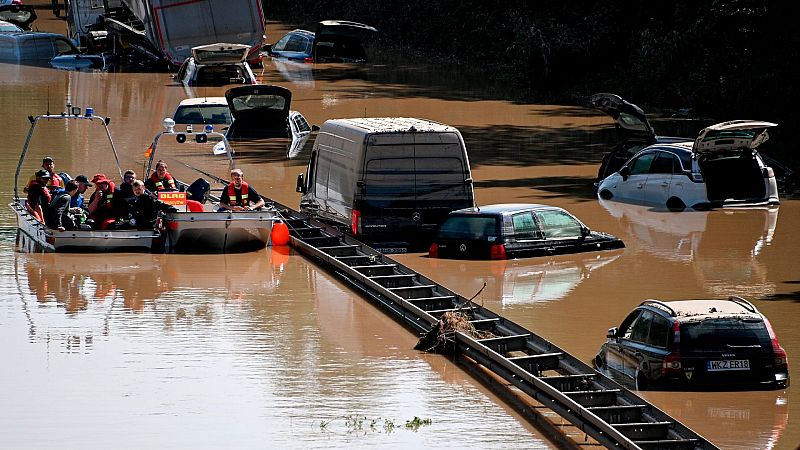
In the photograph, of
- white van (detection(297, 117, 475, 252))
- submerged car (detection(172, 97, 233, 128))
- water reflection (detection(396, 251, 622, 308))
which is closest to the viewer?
water reflection (detection(396, 251, 622, 308))

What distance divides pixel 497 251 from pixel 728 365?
10043 mm

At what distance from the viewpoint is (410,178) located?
27891mm

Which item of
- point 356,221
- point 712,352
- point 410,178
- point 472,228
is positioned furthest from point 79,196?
point 712,352

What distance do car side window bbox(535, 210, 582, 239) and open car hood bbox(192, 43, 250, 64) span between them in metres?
26.1

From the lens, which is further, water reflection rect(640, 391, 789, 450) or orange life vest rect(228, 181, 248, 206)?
orange life vest rect(228, 181, 248, 206)

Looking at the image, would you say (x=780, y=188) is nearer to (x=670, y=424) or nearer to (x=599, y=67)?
(x=670, y=424)

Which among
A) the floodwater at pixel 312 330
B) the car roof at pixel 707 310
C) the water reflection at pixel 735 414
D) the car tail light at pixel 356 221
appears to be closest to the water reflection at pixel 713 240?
the floodwater at pixel 312 330

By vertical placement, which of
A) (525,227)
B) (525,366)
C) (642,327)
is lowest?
(525,366)

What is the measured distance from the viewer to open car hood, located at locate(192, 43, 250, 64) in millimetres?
53156

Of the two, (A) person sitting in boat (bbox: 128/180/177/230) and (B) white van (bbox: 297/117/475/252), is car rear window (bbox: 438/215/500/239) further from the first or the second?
(A) person sitting in boat (bbox: 128/180/177/230)

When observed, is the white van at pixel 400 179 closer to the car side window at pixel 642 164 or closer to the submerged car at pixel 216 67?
the car side window at pixel 642 164

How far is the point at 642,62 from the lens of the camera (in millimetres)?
55375

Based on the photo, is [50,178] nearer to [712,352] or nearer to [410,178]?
[410,178]

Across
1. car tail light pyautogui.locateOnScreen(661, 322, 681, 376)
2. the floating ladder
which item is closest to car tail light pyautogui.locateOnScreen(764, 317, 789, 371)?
car tail light pyautogui.locateOnScreen(661, 322, 681, 376)
